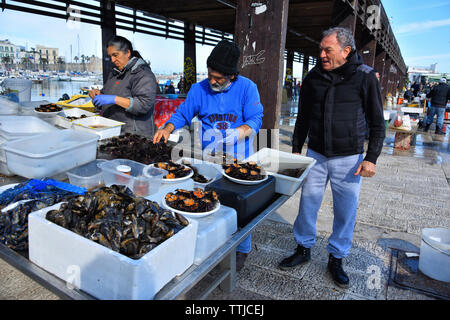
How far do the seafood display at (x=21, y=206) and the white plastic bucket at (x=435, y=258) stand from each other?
3132 mm

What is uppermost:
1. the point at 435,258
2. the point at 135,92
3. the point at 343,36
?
the point at 343,36

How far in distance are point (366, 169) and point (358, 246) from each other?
1387 millimetres

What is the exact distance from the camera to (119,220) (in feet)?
4.55

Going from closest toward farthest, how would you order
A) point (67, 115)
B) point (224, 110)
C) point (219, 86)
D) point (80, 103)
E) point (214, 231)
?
point (214, 231)
point (219, 86)
point (224, 110)
point (67, 115)
point (80, 103)

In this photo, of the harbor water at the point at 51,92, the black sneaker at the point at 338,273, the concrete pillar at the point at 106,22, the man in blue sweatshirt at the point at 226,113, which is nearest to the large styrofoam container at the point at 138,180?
the man in blue sweatshirt at the point at 226,113

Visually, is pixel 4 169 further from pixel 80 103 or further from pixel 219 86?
pixel 80 103

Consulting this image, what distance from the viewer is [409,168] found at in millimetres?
7086

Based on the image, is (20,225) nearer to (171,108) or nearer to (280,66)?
(280,66)

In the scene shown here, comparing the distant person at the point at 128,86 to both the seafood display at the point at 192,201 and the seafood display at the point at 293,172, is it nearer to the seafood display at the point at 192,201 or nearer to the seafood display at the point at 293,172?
the seafood display at the point at 293,172

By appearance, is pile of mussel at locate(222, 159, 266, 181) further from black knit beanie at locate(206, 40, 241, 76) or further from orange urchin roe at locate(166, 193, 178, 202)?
black knit beanie at locate(206, 40, 241, 76)

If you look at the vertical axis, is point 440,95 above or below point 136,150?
above

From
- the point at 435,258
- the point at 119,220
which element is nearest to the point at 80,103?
the point at 119,220

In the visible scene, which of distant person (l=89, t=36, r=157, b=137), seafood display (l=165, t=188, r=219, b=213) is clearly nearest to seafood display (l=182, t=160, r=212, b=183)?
seafood display (l=165, t=188, r=219, b=213)

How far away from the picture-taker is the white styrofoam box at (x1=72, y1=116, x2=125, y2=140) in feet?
10.6
